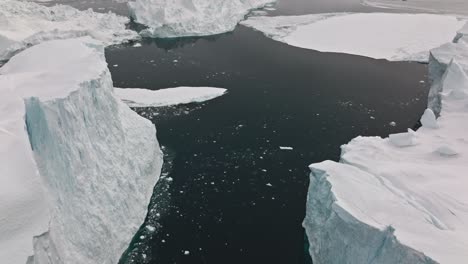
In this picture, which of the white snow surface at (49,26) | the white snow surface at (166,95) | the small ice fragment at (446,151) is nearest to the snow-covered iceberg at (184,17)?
the white snow surface at (49,26)

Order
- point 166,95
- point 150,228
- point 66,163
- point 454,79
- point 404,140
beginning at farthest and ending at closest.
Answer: point 166,95 < point 454,79 < point 404,140 < point 150,228 < point 66,163

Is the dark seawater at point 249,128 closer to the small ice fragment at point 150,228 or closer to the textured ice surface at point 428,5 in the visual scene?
the small ice fragment at point 150,228

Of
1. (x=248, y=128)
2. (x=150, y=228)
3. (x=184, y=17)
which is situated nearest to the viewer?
(x=150, y=228)

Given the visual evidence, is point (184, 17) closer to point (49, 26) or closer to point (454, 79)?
point (49, 26)

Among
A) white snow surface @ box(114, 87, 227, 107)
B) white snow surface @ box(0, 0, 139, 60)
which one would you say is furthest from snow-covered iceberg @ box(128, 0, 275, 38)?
white snow surface @ box(114, 87, 227, 107)

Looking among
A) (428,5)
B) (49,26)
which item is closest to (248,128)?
(49,26)

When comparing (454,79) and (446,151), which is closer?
(446,151)

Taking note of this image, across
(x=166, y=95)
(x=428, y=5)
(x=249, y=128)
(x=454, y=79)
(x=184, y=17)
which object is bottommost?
(x=249, y=128)
